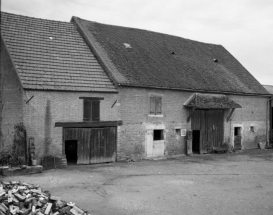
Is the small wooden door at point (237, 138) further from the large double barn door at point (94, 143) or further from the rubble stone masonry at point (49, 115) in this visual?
the rubble stone masonry at point (49, 115)

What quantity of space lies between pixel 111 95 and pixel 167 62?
278 inches

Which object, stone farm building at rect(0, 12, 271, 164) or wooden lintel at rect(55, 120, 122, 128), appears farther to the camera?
wooden lintel at rect(55, 120, 122, 128)

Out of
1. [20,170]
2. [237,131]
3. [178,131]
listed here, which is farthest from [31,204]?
[237,131]

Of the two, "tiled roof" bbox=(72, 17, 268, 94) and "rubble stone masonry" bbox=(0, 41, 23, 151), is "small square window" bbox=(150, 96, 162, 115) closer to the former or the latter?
"tiled roof" bbox=(72, 17, 268, 94)

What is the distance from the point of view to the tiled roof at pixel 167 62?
22.3 metres

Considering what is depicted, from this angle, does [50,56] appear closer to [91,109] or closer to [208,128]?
[91,109]

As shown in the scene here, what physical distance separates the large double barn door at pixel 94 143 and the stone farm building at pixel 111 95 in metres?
0.06

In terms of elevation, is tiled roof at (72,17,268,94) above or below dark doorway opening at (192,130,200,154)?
above

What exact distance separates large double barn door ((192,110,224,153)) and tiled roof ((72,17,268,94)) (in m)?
1.82

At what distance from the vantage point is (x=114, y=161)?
2006cm

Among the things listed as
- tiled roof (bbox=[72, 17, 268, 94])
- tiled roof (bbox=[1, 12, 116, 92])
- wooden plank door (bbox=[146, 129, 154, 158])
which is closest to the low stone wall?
tiled roof (bbox=[1, 12, 116, 92])

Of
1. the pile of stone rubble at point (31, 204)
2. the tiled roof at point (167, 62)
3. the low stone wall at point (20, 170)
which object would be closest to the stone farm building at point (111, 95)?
the tiled roof at point (167, 62)

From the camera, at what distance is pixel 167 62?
83.3 ft

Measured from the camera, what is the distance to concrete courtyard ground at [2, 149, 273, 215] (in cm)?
1084
